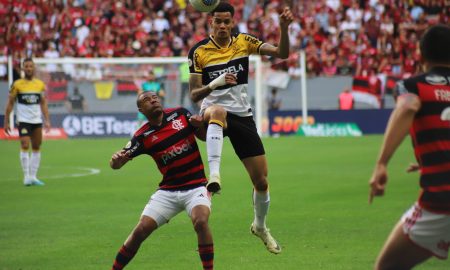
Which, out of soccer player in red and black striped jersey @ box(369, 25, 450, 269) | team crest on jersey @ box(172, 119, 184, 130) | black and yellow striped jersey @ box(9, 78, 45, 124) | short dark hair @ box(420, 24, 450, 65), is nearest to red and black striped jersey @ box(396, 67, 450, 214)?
soccer player in red and black striped jersey @ box(369, 25, 450, 269)

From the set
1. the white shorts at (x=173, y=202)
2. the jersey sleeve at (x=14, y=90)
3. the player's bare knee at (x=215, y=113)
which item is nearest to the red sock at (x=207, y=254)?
the white shorts at (x=173, y=202)

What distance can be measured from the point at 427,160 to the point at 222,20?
470 cm

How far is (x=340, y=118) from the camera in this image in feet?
105

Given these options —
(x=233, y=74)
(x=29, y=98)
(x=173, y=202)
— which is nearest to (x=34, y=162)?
(x=29, y=98)

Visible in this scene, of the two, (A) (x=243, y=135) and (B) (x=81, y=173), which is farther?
(B) (x=81, y=173)

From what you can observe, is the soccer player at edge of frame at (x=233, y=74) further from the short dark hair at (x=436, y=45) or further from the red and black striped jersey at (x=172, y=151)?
the short dark hair at (x=436, y=45)

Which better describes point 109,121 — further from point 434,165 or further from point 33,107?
point 434,165

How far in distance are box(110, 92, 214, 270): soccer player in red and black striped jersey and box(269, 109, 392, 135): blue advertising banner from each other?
75.5ft

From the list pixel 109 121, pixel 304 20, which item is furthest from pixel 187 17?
pixel 109 121

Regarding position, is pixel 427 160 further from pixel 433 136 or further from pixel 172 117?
pixel 172 117

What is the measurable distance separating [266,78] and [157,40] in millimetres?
6207

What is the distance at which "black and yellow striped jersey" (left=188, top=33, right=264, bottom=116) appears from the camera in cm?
1062

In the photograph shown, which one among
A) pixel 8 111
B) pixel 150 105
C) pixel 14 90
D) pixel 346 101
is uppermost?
pixel 150 105

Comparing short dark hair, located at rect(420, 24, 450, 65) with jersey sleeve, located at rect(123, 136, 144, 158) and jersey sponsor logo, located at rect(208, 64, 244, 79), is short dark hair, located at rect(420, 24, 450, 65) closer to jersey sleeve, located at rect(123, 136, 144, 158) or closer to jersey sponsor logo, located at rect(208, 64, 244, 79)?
jersey sleeve, located at rect(123, 136, 144, 158)
